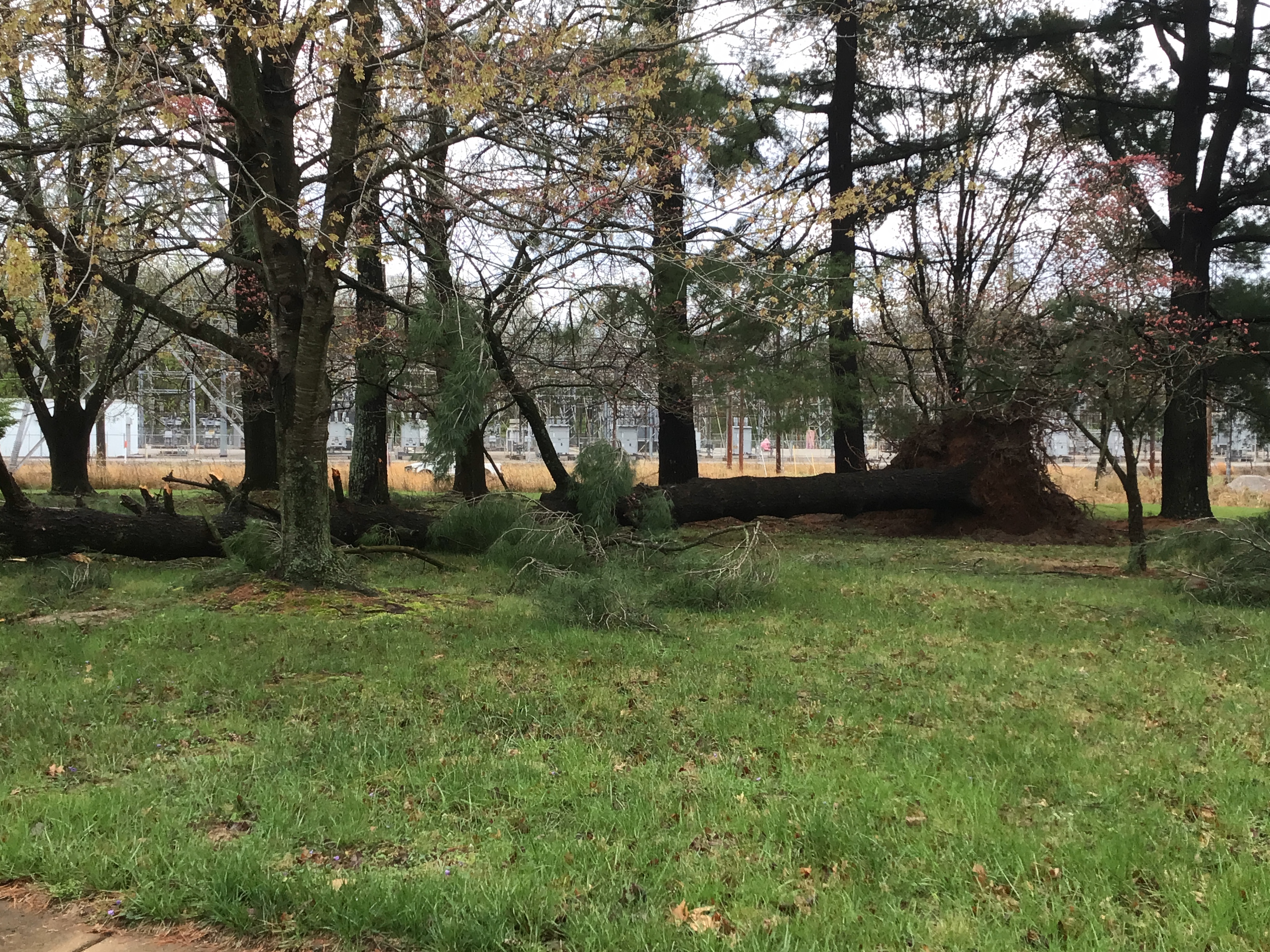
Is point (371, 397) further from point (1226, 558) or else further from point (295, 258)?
point (1226, 558)

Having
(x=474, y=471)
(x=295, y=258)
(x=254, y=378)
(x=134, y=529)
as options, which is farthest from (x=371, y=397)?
(x=295, y=258)

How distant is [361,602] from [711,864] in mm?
5220

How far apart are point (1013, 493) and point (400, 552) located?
33.6 ft

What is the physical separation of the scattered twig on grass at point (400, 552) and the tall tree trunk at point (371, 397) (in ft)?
6.61

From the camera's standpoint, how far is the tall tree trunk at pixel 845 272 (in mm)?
13164

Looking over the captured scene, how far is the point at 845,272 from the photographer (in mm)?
11875

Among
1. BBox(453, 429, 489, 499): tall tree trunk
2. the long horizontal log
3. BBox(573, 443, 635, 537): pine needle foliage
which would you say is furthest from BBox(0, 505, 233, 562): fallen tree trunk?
BBox(453, 429, 489, 499): tall tree trunk

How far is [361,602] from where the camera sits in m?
7.25

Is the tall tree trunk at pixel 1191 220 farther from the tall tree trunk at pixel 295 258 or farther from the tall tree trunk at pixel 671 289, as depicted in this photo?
the tall tree trunk at pixel 295 258

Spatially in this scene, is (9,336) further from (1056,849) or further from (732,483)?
(1056,849)

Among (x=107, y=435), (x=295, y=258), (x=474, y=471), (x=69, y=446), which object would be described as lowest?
(x=474, y=471)

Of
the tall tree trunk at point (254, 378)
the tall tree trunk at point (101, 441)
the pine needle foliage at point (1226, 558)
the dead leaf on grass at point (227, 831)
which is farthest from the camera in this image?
the tall tree trunk at point (101, 441)

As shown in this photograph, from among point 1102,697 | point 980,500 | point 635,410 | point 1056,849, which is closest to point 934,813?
point 1056,849

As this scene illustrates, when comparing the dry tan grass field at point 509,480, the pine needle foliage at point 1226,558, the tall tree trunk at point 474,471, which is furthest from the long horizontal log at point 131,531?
the pine needle foliage at point 1226,558
